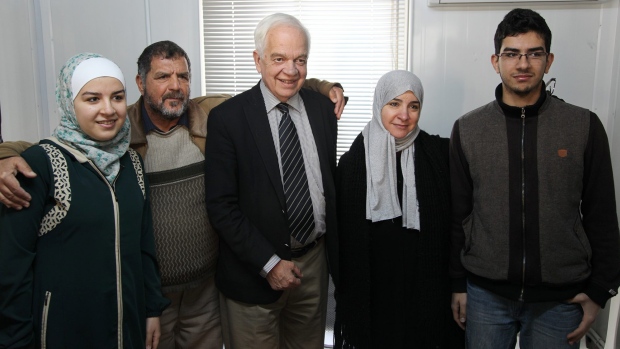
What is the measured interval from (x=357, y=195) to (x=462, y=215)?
41 cm

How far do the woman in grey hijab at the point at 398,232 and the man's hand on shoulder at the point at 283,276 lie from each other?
0.25 metres

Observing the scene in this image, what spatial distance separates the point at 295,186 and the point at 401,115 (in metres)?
0.51

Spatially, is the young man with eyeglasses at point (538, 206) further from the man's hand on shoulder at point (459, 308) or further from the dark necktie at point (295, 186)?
the dark necktie at point (295, 186)

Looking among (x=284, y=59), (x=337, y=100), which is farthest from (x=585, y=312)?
(x=284, y=59)

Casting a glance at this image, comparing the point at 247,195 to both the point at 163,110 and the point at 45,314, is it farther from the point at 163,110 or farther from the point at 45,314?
the point at 45,314

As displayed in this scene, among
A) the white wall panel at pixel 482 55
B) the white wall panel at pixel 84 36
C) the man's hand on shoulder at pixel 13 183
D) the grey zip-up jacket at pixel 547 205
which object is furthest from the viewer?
the white wall panel at pixel 84 36

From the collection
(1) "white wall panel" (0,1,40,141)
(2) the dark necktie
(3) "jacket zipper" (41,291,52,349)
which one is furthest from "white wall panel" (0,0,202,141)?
(3) "jacket zipper" (41,291,52,349)

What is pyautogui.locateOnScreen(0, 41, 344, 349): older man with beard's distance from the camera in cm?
189

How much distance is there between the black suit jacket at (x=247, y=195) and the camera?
6.01 ft

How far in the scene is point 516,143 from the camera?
1723 mm

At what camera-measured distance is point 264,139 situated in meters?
1.88

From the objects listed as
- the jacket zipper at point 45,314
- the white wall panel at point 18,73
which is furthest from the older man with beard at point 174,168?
the white wall panel at point 18,73

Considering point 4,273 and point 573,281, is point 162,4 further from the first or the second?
point 573,281

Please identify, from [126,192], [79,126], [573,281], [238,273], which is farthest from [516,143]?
[79,126]
